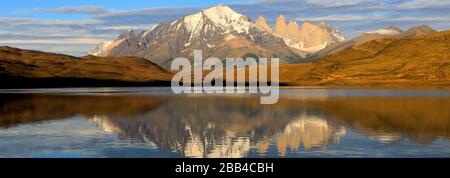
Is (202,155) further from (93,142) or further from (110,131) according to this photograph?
(110,131)

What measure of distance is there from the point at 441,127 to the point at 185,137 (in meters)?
26.2

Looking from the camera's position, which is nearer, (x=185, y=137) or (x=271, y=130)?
(x=185, y=137)

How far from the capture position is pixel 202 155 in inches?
1758
